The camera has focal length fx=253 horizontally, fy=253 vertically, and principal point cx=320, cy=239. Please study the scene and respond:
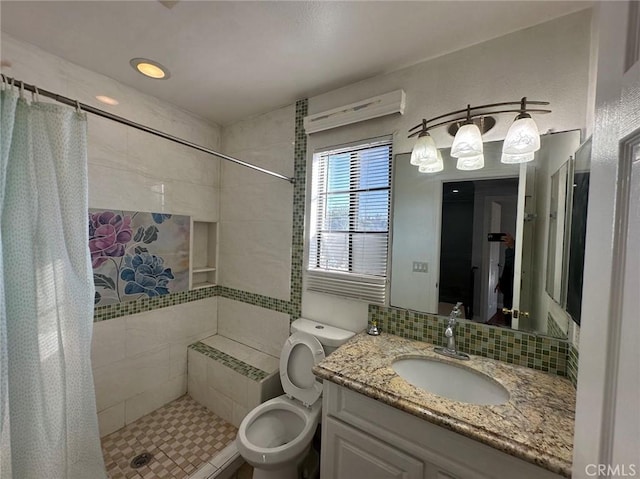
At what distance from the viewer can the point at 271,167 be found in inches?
82.4

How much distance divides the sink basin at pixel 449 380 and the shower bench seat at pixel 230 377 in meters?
1.03

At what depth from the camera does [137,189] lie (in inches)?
72.8

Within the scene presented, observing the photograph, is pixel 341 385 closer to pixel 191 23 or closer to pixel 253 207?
pixel 253 207

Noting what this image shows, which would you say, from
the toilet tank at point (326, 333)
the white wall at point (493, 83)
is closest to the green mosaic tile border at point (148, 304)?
the toilet tank at point (326, 333)

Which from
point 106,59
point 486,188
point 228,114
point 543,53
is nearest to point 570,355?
point 486,188

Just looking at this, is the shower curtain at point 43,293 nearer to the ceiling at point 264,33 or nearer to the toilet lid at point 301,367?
the ceiling at point 264,33

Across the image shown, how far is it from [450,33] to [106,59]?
1936mm

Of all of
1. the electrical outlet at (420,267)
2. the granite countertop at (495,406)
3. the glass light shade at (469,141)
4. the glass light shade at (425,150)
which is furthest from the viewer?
the electrical outlet at (420,267)

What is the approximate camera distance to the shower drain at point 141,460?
5.10ft

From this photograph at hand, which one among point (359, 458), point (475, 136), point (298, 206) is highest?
point (475, 136)

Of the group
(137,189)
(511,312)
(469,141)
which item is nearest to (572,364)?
(511,312)

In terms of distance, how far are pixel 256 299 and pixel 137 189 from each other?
1221 mm

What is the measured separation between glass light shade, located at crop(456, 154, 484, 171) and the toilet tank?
115 cm

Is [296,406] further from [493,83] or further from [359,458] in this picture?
[493,83]
